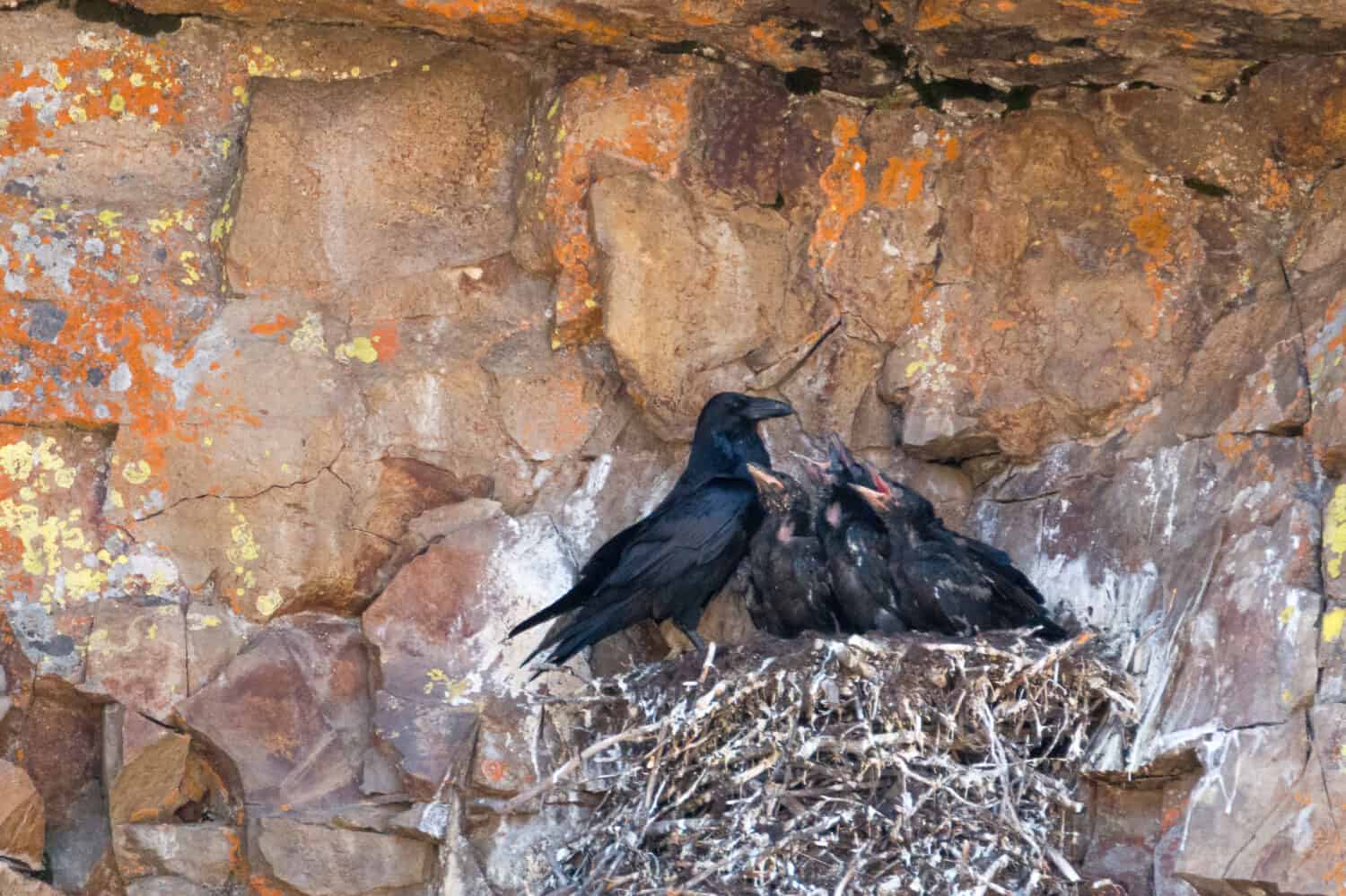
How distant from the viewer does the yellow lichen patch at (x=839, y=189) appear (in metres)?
6.41

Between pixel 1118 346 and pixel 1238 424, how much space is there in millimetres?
538

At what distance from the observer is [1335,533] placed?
17.2 feet

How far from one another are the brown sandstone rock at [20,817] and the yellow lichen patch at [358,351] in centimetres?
149

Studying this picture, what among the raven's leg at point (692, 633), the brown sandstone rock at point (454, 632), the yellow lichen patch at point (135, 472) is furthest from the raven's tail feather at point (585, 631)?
the yellow lichen patch at point (135, 472)

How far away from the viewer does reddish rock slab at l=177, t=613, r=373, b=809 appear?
5.89m

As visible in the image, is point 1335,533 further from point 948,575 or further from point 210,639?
point 210,639

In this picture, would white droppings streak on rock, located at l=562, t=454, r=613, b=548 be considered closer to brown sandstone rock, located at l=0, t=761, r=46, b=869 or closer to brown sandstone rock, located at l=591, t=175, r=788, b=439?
brown sandstone rock, located at l=591, t=175, r=788, b=439

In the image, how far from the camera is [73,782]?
19.4ft

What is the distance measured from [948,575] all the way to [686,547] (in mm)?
767

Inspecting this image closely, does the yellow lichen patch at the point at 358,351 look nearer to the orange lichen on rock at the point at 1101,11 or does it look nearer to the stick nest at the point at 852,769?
the stick nest at the point at 852,769

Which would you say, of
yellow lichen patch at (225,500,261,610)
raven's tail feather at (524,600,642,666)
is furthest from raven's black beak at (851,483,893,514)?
yellow lichen patch at (225,500,261,610)

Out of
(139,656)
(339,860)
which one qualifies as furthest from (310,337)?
(339,860)

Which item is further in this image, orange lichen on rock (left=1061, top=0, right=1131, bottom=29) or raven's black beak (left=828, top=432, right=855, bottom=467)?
raven's black beak (left=828, top=432, right=855, bottom=467)

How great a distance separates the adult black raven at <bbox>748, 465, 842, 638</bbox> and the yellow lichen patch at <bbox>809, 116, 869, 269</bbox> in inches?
27.7
